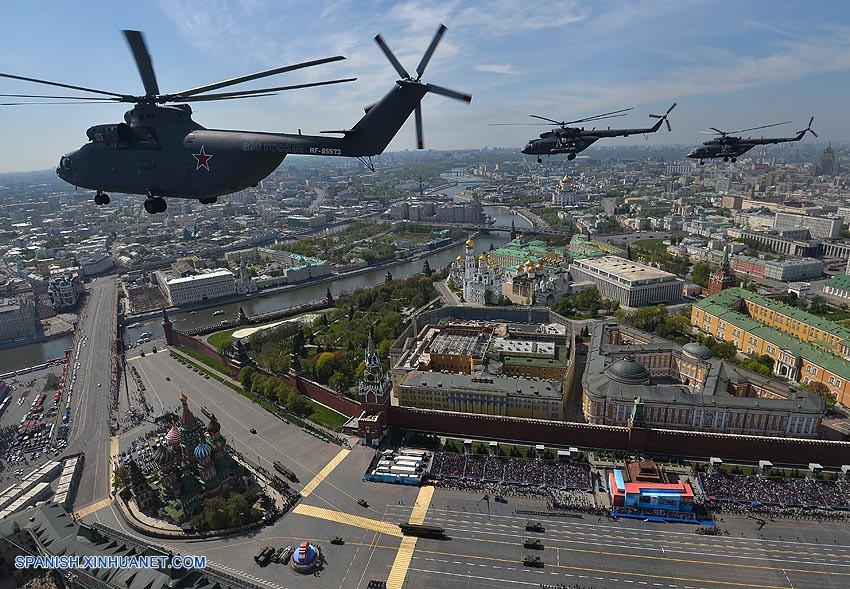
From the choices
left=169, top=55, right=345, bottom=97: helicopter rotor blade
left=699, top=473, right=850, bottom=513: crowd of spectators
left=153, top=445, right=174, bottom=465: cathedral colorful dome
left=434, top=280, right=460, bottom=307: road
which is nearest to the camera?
left=169, top=55, right=345, bottom=97: helicopter rotor blade

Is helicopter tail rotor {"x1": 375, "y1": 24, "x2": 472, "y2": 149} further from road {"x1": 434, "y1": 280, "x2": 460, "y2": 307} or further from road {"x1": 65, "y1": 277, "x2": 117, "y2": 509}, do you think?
road {"x1": 434, "y1": 280, "x2": 460, "y2": 307}

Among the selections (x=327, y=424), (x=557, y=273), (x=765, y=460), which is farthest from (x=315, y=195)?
(x=765, y=460)

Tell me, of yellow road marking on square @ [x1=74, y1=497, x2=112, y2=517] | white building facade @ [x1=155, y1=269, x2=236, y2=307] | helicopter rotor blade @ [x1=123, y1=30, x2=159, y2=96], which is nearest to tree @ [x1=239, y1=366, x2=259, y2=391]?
yellow road marking on square @ [x1=74, y1=497, x2=112, y2=517]

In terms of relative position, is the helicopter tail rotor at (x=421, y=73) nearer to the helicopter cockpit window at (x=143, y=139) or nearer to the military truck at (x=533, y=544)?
the helicopter cockpit window at (x=143, y=139)

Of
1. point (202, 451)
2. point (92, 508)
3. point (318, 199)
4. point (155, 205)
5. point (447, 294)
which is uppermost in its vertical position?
point (155, 205)

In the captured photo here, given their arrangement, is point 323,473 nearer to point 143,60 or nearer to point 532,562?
point 532,562

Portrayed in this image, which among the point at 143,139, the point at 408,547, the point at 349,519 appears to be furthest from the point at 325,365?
the point at 143,139

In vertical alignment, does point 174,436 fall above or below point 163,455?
above
